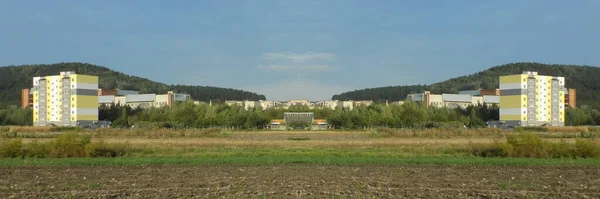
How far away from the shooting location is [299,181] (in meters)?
24.8

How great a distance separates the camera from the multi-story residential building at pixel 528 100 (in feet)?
372

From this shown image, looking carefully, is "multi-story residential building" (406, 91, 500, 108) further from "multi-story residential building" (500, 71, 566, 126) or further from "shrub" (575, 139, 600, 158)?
"shrub" (575, 139, 600, 158)

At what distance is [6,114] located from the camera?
5591 inches

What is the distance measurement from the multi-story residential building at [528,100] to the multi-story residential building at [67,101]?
3308 inches

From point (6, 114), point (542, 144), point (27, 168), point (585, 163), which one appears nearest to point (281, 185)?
point (27, 168)

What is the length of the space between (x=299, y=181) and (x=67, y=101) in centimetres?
10515

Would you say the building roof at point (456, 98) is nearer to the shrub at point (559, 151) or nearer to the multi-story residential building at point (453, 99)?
the multi-story residential building at point (453, 99)

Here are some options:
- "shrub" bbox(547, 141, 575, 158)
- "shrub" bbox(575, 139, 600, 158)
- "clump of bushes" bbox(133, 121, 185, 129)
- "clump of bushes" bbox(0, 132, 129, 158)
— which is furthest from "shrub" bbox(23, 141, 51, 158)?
"clump of bushes" bbox(133, 121, 185, 129)

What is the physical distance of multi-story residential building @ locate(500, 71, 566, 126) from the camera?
11325 centimetres

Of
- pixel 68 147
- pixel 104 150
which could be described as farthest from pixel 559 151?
pixel 68 147

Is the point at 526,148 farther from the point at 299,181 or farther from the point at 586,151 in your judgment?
the point at 299,181

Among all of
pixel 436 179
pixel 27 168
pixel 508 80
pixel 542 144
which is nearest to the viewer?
pixel 436 179

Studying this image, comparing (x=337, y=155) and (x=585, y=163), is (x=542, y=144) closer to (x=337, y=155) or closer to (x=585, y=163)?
(x=585, y=163)

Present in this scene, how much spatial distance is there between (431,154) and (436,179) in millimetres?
16591
